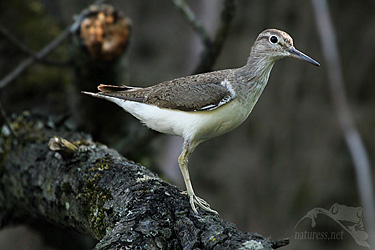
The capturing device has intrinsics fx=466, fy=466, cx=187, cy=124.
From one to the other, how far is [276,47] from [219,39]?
1039mm

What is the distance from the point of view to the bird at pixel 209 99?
3438 mm

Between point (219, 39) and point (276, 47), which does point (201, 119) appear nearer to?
point (276, 47)

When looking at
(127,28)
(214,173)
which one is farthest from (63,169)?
(214,173)

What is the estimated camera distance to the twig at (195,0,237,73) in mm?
4195

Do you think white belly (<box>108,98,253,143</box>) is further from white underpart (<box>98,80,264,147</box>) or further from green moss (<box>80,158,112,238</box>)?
green moss (<box>80,158,112,238</box>)

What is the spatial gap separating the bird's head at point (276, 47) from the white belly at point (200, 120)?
1.48ft

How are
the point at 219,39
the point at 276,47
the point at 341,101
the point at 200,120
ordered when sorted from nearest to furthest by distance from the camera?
1. the point at 200,120
2. the point at 276,47
3. the point at 219,39
4. the point at 341,101

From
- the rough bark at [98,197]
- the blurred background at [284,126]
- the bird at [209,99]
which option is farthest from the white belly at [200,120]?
the blurred background at [284,126]

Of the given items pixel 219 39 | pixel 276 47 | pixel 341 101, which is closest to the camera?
pixel 276 47

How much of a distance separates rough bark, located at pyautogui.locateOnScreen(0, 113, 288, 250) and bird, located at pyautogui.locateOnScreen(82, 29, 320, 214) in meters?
0.44

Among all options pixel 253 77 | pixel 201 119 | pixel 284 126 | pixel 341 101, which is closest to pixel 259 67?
pixel 253 77

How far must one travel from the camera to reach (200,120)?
11.3ft

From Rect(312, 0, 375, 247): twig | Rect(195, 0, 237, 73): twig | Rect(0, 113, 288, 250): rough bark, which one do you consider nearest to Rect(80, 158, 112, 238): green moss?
Rect(0, 113, 288, 250): rough bark

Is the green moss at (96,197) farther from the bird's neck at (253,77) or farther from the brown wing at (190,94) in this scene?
the bird's neck at (253,77)
